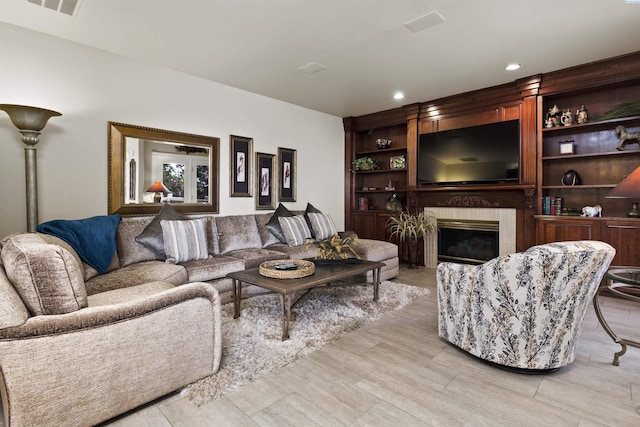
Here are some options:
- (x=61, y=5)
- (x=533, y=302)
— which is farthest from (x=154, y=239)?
(x=533, y=302)

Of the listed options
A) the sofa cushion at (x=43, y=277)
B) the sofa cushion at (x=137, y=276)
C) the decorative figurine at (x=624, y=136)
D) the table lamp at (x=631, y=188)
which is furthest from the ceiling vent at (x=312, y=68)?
the decorative figurine at (x=624, y=136)

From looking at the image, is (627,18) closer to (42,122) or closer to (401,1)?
(401,1)

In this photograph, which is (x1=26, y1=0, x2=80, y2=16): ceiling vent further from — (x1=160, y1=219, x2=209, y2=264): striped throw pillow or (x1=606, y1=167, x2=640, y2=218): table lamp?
(x1=606, y1=167, x2=640, y2=218): table lamp

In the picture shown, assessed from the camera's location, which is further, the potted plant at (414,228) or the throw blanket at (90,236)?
the potted plant at (414,228)

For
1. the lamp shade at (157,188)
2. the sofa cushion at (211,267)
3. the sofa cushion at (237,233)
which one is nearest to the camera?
the sofa cushion at (211,267)

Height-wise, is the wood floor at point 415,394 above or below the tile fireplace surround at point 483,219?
below

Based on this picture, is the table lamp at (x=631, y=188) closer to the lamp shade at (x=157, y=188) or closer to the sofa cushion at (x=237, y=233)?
the sofa cushion at (x=237, y=233)

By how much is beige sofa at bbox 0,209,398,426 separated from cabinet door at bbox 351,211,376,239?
14.0 feet

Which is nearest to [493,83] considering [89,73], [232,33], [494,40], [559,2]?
[494,40]

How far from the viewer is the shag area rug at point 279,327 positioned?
6.38 feet

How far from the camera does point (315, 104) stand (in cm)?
522

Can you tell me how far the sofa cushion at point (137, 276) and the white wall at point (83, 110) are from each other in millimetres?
988

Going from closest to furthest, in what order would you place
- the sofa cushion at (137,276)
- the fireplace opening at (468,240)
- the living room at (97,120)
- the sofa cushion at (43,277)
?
1. the sofa cushion at (43,277)
2. the living room at (97,120)
3. the sofa cushion at (137,276)
4. the fireplace opening at (468,240)

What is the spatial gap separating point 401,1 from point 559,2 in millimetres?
1244
